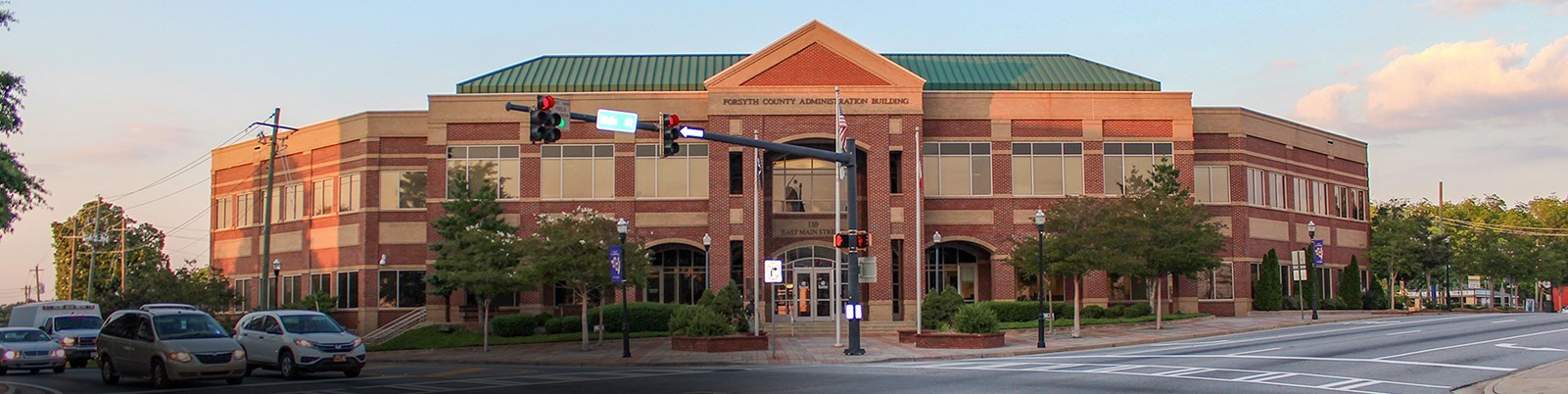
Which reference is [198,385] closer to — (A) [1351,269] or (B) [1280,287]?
(B) [1280,287]

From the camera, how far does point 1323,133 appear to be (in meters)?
61.3

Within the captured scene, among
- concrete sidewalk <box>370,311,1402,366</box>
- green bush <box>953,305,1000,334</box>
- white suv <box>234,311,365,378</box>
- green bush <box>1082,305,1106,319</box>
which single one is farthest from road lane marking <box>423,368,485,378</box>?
green bush <box>1082,305,1106,319</box>

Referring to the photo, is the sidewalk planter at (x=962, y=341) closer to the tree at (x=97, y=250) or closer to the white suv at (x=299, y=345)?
the white suv at (x=299, y=345)

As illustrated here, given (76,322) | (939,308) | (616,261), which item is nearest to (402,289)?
(76,322)

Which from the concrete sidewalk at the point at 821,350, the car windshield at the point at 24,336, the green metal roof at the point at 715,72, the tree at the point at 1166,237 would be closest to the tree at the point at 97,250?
the green metal roof at the point at 715,72

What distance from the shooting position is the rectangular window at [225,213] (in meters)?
62.6

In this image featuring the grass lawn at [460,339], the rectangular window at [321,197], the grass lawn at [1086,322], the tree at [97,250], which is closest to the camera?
the grass lawn at [460,339]

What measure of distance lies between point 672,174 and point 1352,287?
103 ft

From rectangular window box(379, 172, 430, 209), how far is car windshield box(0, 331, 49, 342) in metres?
23.1

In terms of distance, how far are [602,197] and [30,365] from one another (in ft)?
79.3

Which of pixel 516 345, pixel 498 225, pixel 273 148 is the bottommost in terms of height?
pixel 516 345

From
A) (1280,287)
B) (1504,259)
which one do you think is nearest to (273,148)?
(1280,287)

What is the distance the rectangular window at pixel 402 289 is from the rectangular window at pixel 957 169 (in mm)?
21688

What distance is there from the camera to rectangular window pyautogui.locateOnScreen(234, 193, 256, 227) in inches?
2413
